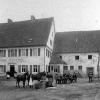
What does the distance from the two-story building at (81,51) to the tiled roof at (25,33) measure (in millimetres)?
5872

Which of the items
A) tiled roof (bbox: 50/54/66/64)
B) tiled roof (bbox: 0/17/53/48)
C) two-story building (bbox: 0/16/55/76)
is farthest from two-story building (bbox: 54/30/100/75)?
tiled roof (bbox: 0/17/53/48)

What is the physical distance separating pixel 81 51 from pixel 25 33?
12.4 meters

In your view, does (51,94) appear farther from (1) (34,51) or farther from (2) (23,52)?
(2) (23,52)

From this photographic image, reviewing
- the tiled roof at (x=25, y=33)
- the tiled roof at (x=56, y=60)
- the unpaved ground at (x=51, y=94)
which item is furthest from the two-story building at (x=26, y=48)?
the unpaved ground at (x=51, y=94)

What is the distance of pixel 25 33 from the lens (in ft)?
138

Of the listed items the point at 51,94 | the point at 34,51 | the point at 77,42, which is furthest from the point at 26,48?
the point at 51,94

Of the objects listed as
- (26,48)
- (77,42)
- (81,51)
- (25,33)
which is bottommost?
(81,51)

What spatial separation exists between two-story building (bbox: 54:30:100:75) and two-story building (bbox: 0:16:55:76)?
369 centimetres

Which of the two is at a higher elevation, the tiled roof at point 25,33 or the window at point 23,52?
the tiled roof at point 25,33

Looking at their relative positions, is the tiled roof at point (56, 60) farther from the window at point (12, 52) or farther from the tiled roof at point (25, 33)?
the window at point (12, 52)

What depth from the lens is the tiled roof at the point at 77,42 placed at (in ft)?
141

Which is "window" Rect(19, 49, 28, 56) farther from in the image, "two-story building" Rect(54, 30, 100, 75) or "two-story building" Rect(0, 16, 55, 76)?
"two-story building" Rect(54, 30, 100, 75)

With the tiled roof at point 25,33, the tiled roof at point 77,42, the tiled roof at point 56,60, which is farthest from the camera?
the tiled roof at point 77,42

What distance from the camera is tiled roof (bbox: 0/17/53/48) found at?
→ 38.9 meters
